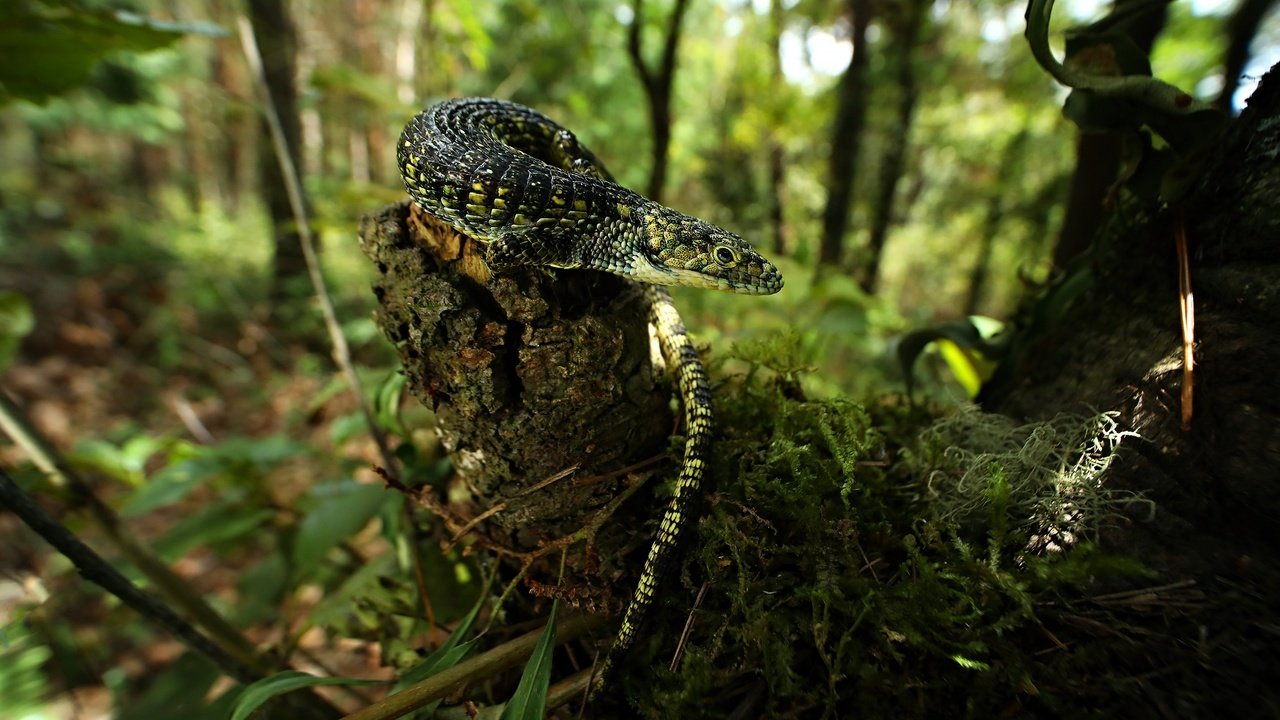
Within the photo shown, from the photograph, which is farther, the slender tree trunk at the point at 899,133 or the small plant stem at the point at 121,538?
the slender tree trunk at the point at 899,133

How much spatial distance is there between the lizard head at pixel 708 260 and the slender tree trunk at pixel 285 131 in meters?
5.35

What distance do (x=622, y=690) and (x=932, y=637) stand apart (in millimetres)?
770

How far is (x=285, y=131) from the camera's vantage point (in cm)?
537

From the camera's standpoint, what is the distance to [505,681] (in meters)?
1.48

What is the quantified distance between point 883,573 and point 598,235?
1.26 m

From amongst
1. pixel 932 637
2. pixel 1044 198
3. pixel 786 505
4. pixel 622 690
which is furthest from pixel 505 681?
pixel 1044 198

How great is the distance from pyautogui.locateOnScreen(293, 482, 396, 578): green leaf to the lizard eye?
150 cm

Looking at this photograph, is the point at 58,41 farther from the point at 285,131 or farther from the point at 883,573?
the point at 285,131

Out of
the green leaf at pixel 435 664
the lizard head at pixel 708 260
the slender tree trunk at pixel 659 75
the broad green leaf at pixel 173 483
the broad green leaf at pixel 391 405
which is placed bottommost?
the broad green leaf at pixel 173 483

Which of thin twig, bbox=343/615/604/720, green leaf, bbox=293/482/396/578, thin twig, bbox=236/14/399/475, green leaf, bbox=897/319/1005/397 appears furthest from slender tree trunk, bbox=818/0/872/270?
thin twig, bbox=343/615/604/720

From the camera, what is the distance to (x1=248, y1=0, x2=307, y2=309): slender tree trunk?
20.5 feet

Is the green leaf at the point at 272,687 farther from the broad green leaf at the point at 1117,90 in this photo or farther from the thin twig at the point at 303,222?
the broad green leaf at the point at 1117,90

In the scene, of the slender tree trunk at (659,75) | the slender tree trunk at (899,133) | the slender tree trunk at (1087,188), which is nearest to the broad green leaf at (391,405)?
the slender tree trunk at (1087,188)

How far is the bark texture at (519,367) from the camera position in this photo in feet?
4.28
